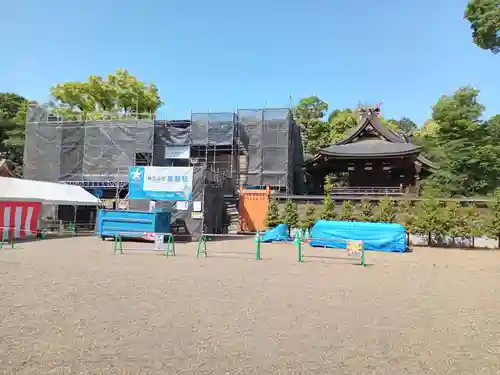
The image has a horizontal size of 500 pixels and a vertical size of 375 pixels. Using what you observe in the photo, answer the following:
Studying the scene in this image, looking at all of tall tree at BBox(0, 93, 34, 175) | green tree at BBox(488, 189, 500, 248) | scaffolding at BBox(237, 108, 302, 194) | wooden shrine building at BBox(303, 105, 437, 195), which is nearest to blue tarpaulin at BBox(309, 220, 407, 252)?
green tree at BBox(488, 189, 500, 248)

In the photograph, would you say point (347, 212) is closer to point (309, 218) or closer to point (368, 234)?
point (309, 218)

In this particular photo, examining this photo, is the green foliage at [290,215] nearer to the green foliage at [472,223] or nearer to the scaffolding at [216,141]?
the scaffolding at [216,141]

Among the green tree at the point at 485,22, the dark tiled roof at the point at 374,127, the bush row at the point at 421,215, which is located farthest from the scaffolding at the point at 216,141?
the green tree at the point at 485,22

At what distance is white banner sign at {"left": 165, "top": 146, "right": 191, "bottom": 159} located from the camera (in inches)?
1179

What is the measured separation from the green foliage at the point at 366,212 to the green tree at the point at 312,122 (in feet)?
53.6

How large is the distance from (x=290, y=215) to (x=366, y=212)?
14.0 ft

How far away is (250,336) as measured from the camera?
499cm

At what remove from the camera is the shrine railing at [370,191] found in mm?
25547

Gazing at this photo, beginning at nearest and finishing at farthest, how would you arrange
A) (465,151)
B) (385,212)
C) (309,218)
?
(385,212) → (309,218) → (465,151)

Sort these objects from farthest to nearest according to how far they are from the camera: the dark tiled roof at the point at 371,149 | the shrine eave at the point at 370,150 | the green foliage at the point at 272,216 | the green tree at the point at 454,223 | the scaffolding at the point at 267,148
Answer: the scaffolding at the point at 267,148
the dark tiled roof at the point at 371,149
the shrine eave at the point at 370,150
the green foliage at the point at 272,216
the green tree at the point at 454,223

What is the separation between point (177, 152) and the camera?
A: 30.1 meters

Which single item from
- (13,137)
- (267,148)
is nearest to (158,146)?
(267,148)

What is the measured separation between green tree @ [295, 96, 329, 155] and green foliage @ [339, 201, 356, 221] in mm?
16389

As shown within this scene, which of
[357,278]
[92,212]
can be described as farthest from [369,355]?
[92,212]
